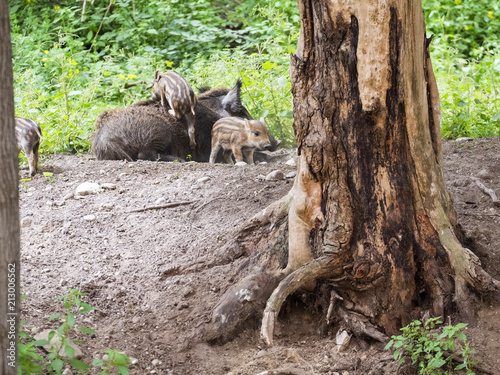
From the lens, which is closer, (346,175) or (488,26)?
(346,175)

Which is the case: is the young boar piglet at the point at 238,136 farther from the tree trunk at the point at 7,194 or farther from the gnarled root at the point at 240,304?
the tree trunk at the point at 7,194

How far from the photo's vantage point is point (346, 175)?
2.66m

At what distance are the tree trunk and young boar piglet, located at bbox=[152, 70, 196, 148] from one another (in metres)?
4.69

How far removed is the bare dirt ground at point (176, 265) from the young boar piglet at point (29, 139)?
1.53ft

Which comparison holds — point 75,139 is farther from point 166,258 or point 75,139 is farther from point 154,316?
point 154,316

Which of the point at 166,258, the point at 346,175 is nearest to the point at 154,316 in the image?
the point at 166,258

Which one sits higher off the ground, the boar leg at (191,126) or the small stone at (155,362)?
the boar leg at (191,126)

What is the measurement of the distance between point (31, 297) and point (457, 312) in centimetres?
209

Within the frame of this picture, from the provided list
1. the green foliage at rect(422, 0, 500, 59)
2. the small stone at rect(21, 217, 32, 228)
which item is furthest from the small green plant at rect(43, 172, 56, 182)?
the green foliage at rect(422, 0, 500, 59)

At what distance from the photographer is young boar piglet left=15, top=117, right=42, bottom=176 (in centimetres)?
520

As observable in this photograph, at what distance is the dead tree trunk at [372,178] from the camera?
248cm

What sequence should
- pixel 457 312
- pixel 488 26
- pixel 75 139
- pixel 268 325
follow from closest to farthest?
pixel 268 325 → pixel 457 312 → pixel 75 139 → pixel 488 26

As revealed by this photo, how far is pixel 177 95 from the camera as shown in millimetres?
6152

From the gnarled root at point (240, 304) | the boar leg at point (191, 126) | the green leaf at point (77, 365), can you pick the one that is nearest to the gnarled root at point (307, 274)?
the gnarled root at point (240, 304)
